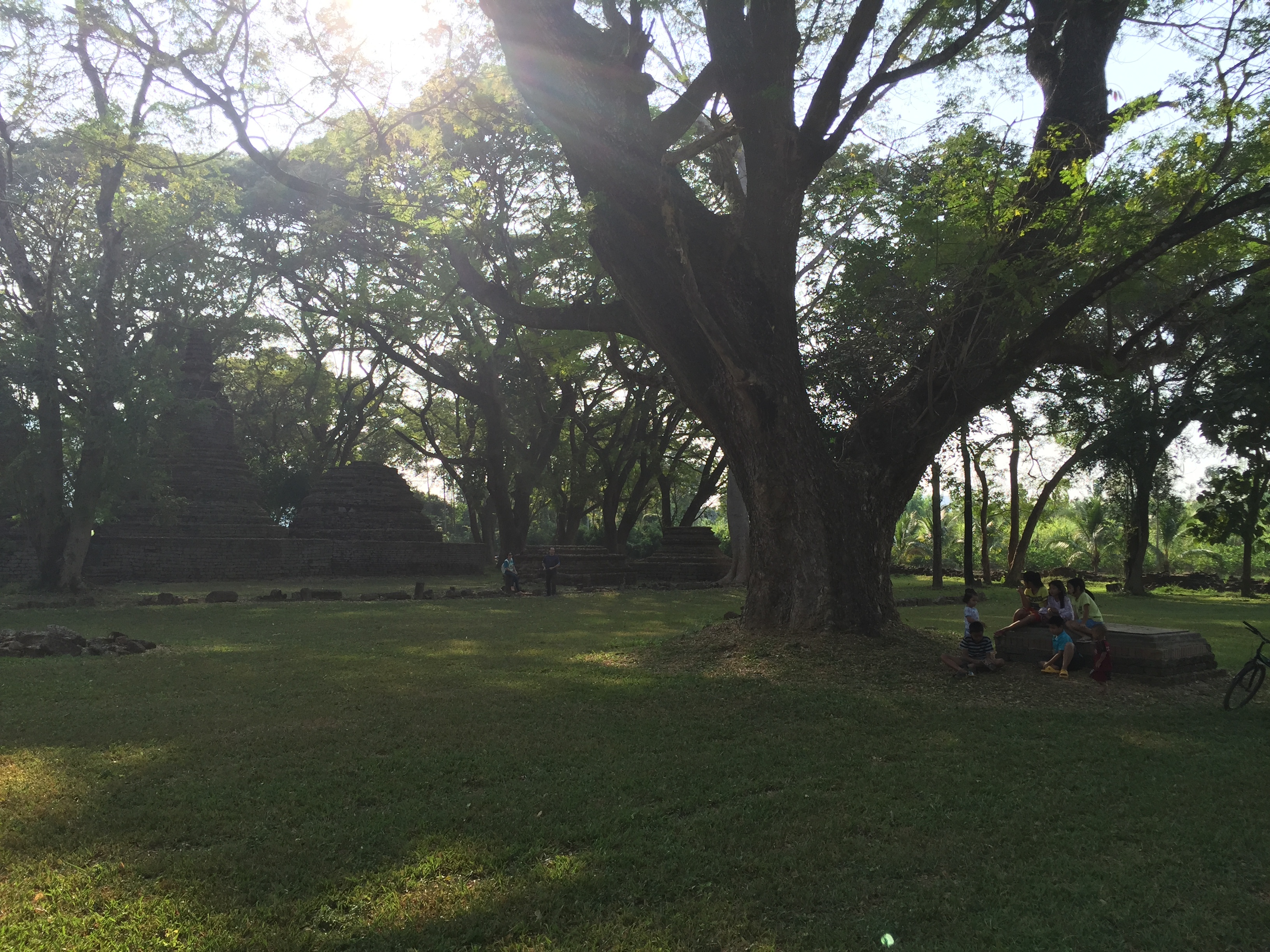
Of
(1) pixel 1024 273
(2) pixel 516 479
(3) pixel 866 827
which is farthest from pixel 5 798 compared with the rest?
→ (2) pixel 516 479

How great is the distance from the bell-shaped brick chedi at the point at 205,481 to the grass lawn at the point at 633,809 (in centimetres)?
1710

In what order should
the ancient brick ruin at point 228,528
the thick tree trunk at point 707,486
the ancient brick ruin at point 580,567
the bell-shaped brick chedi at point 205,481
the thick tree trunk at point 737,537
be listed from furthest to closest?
the thick tree trunk at point 707,486 < the ancient brick ruin at point 580,567 < the thick tree trunk at point 737,537 < the bell-shaped brick chedi at point 205,481 < the ancient brick ruin at point 228,528

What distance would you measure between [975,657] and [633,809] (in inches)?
201

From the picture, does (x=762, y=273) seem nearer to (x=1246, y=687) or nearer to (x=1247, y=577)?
(x=1246, y=687)

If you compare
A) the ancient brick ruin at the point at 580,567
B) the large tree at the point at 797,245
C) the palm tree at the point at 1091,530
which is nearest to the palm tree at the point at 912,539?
the palm tree at the point at 1091,530

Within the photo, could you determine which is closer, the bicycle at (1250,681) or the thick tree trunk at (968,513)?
the bicycle at (1250,681)

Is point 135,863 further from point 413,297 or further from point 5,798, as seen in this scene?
point 413,297

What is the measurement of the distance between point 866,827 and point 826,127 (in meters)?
7.84

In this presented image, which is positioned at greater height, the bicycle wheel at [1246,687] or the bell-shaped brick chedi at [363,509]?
the bell-shaped brick chedi at [363,509]

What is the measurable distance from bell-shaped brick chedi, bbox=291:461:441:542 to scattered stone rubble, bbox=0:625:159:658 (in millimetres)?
16885

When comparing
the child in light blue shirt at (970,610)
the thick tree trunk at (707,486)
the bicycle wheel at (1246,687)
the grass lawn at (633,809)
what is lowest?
the grass lawn at (633,809)

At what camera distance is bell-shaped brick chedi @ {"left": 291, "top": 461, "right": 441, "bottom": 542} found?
2848cm

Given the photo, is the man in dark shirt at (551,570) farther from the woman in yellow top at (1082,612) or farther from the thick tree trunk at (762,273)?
the woman in yellow top at (1082,612)

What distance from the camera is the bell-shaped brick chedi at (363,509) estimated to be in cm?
2848
